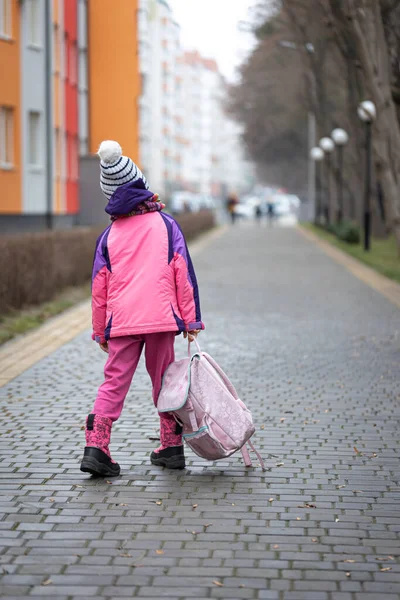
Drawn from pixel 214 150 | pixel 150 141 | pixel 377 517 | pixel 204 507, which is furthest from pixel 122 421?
pixel 214 150

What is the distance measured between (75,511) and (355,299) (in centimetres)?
1144

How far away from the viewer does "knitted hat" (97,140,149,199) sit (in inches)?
223

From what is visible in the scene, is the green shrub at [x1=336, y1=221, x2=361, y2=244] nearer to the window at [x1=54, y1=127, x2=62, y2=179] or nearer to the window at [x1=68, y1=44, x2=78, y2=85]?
the window at [x1=54, y1=127, x2=62, y2=179]

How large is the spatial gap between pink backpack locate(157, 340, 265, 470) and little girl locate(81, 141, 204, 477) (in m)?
0.18

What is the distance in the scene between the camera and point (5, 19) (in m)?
28.8

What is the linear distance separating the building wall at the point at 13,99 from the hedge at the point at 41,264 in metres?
10.6

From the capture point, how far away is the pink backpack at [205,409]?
19.0ft

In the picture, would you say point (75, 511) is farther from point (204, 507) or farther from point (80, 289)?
point (80, 289)

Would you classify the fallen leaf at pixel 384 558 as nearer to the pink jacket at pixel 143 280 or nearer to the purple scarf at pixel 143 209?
the pink jacket at pixel 143 280

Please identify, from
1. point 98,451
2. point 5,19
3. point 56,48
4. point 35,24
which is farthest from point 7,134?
point 98,451

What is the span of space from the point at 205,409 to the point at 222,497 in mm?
552

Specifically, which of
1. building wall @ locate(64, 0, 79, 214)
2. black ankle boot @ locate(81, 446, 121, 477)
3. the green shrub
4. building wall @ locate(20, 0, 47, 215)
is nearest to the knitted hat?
black ankle boot @ locate(81, 446, 121, 477)

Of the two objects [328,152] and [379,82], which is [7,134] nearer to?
[379,82]

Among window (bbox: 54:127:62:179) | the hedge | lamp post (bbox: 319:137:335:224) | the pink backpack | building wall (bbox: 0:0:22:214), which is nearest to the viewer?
the pink backpack
